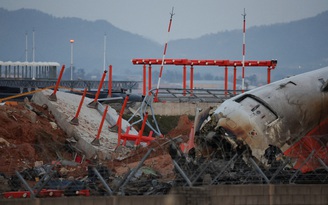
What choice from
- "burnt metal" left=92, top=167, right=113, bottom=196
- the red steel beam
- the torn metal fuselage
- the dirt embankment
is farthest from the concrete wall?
the red steel beam

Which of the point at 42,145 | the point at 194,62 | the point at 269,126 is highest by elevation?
the point at 194,62

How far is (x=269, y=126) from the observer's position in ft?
86.3

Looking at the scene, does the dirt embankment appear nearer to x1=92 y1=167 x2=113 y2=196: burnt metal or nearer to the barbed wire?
the barbed wire

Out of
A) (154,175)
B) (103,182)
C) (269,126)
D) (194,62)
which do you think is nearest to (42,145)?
(269,126)

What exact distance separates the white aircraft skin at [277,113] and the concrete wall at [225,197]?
4004 mm

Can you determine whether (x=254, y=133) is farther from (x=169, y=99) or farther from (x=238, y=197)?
(x=169, y=99)

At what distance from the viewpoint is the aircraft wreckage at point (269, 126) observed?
2550 cm

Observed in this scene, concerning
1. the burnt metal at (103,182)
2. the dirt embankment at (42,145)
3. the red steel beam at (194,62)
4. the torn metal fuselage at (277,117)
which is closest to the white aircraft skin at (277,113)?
the torn metal fuselage at (277,117)

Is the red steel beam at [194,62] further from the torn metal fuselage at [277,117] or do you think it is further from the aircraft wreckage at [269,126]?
the aircraft wreckage at [269,126]

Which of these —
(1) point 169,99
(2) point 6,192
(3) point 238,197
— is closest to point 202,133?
(3) point 238,197

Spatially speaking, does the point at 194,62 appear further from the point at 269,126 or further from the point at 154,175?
the point at 154,175

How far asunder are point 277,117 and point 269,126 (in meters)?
0.49

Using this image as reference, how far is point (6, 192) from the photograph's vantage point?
19625mm

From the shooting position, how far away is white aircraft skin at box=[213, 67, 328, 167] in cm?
2598
